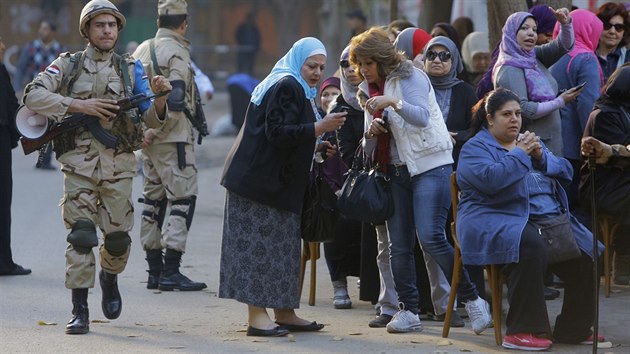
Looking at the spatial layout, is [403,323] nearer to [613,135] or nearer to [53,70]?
[613,135]

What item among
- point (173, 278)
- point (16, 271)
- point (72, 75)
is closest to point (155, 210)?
point (173, 278)

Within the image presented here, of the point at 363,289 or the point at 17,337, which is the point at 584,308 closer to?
the point at 363,289

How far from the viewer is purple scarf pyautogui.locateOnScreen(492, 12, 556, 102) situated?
31.3 ft

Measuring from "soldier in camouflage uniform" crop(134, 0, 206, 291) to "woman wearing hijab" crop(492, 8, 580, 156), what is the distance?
2.42 m

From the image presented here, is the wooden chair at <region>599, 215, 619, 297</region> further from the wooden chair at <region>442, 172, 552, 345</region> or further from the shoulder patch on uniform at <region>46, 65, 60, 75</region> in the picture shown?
the shoulder patch on uniform at <region>46, 65, 60, 75</region>

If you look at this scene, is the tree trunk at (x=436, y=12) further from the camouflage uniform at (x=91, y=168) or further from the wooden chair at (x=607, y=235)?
the camouflage uniform at (x=91, y=168)

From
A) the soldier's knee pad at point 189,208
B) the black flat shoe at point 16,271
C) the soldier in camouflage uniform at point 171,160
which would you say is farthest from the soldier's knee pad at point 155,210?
the black flat shoe at point 16,271

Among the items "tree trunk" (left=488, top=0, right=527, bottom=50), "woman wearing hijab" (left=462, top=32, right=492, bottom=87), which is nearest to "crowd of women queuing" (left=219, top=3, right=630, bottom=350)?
"tree trunk" (left=488, top=0, right=527, bottom=50)

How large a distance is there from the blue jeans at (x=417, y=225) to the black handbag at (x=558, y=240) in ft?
2.03

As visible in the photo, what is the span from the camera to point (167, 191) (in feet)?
34.9

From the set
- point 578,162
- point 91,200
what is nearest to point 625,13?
point 578,162

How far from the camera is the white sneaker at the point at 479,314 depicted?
843cm

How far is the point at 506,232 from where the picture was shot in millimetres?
8031

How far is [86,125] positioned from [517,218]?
2.70m
